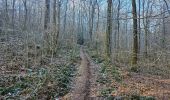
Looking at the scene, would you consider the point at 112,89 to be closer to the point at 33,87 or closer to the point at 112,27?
the point at 33,87

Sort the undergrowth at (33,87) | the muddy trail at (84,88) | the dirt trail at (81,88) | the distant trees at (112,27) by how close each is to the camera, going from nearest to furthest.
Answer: the undergrowth at (33,87) < the muddy trail at (84,88) < the dirt trail at (81,88) < the distant trees at (112,27)

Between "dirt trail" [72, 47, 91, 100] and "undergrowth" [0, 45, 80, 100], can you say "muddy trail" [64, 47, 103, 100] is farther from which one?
"undergrowth" [0, 45, 80, 100]

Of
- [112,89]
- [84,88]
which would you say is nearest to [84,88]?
[84,88]

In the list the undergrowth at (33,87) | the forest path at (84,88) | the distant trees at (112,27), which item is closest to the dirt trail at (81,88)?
the forest path at (84,88)

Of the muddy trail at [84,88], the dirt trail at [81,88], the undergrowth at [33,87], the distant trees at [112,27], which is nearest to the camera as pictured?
the undergrowth at [33,87]

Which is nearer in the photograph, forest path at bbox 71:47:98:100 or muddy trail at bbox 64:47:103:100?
muddy trail at bbox 64:47:103:100

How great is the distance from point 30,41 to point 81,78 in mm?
7309

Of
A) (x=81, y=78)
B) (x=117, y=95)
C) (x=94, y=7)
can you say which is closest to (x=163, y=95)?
(x=117, y=95)

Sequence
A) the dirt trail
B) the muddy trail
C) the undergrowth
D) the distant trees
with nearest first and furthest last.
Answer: the undergrowth, the muddy trail, the dirt trail, the distant trees

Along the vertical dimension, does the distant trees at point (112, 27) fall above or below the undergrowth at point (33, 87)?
above

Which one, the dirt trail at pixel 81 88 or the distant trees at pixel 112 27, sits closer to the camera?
the dirt trail at pixel 81 88

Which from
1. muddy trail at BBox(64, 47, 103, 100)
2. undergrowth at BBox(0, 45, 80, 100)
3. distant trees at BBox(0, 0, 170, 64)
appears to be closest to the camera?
undergrowth at BBox(0, 45, 80, 100)

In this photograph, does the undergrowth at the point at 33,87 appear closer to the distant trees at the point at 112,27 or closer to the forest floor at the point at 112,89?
the forest floor at the point at 112,89

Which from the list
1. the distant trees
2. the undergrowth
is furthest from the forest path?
the distant trees
